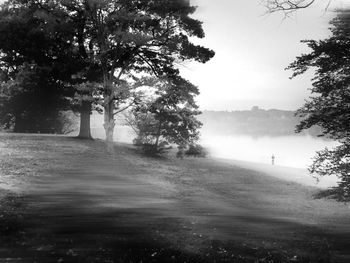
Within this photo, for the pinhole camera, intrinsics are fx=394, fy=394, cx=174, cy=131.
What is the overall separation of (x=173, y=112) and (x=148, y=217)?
18.2m

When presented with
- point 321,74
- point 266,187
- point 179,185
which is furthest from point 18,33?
point 321,74

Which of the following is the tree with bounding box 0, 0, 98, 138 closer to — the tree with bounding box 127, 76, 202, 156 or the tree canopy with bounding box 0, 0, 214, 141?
the tree canopy with bounding box 0, 0, 214, 141

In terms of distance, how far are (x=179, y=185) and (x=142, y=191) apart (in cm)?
395

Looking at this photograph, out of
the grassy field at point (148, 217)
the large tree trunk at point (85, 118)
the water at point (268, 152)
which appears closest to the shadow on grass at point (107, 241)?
the grassy field at point (148, 217)

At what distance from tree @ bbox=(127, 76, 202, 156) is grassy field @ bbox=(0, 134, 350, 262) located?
558cm

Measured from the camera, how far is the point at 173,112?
29938 millimetres

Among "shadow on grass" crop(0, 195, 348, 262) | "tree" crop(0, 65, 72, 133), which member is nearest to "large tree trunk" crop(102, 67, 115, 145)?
"tree" crop(0, 65, 72, 133)

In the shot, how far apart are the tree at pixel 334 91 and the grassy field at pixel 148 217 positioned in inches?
97.5

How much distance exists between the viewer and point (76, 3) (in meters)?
27.4

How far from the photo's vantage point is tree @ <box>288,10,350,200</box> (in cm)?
1466

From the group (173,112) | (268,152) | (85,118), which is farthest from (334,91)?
(268,152)

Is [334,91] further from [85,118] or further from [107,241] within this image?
[85,118]

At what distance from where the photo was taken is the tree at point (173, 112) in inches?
1144

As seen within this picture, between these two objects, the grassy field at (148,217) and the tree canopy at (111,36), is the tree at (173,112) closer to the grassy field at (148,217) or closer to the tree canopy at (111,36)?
the tree canopy at (111,36)
